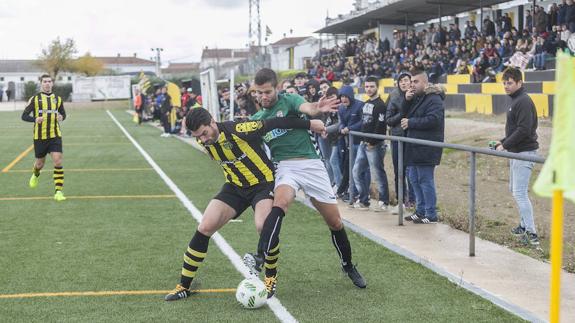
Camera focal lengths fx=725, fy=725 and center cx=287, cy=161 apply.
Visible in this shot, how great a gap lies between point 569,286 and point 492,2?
28.1 metres

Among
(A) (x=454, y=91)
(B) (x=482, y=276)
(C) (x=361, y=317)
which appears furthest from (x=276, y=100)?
(A) (x=454, y=91)

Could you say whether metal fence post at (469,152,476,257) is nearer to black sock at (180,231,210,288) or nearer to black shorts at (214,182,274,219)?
black shorts at (214,182,274,219)

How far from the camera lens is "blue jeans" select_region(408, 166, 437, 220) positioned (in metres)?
8.89

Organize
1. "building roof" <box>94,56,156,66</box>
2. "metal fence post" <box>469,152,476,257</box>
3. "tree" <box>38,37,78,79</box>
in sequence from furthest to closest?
"building roof" <box>94,56,156,66</box> < "tree" <box>38,37,78,79</box> < "metal fence post" <box>469,152,476,257</box>

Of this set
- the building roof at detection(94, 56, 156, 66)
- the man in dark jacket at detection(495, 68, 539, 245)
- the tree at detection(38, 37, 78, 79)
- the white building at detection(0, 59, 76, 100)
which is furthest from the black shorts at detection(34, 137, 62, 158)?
the building roof at detection(94, 56, 156, 66)

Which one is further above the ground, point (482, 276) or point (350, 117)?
point (350, 117)

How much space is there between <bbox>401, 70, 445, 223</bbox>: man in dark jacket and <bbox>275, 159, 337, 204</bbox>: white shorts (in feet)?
9.88

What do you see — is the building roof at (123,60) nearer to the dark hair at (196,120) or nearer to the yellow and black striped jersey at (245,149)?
the yellow and black striped jersey at (245,149)

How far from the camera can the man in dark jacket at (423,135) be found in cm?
887

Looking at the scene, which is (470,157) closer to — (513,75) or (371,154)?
(513,75)

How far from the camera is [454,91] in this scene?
26.7m

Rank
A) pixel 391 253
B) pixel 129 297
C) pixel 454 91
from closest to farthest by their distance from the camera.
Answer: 1. pixel 129 297
2. pixel 391 253
3. pixel 454 91

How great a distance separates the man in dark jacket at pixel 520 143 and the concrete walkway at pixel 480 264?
1.12ft

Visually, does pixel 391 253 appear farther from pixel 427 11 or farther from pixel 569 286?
pixel 427 11
